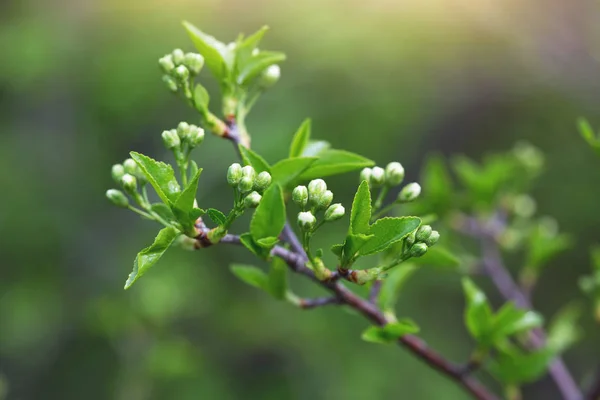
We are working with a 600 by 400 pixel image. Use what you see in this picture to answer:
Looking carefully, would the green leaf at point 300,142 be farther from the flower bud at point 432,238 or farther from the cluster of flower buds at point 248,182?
the flower bud at point 432,238

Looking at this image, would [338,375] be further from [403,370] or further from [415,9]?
[415,9]

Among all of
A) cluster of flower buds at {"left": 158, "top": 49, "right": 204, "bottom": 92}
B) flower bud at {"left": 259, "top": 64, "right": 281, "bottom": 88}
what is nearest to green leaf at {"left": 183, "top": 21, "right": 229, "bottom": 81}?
cluster of flower buds at {"left": 158, "top": 49, "right": 204, "bottom": 92}

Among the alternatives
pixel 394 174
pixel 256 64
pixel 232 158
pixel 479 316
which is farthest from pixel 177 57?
pixel 232 158

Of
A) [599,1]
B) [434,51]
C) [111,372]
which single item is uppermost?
[599,1]

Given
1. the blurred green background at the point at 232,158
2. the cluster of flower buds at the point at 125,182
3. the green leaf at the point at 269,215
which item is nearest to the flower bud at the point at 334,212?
the green leaf at the point at 269,215

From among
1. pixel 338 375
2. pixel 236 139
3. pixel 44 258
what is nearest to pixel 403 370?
pixel 338 375

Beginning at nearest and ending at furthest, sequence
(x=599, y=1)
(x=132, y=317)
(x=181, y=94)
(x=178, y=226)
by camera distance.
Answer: (x=178, y=226)
(x=181, y=94)
(x=132, y=317)
(x=599, y=1)

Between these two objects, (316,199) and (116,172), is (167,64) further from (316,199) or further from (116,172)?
(316,199)

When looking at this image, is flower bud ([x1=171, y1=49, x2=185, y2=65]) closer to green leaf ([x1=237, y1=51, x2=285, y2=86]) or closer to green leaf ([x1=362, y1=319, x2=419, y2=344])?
green leaf ([x1=237, y1=51, x2=285, y2=86])

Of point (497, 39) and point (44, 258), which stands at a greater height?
point (497, 39)
